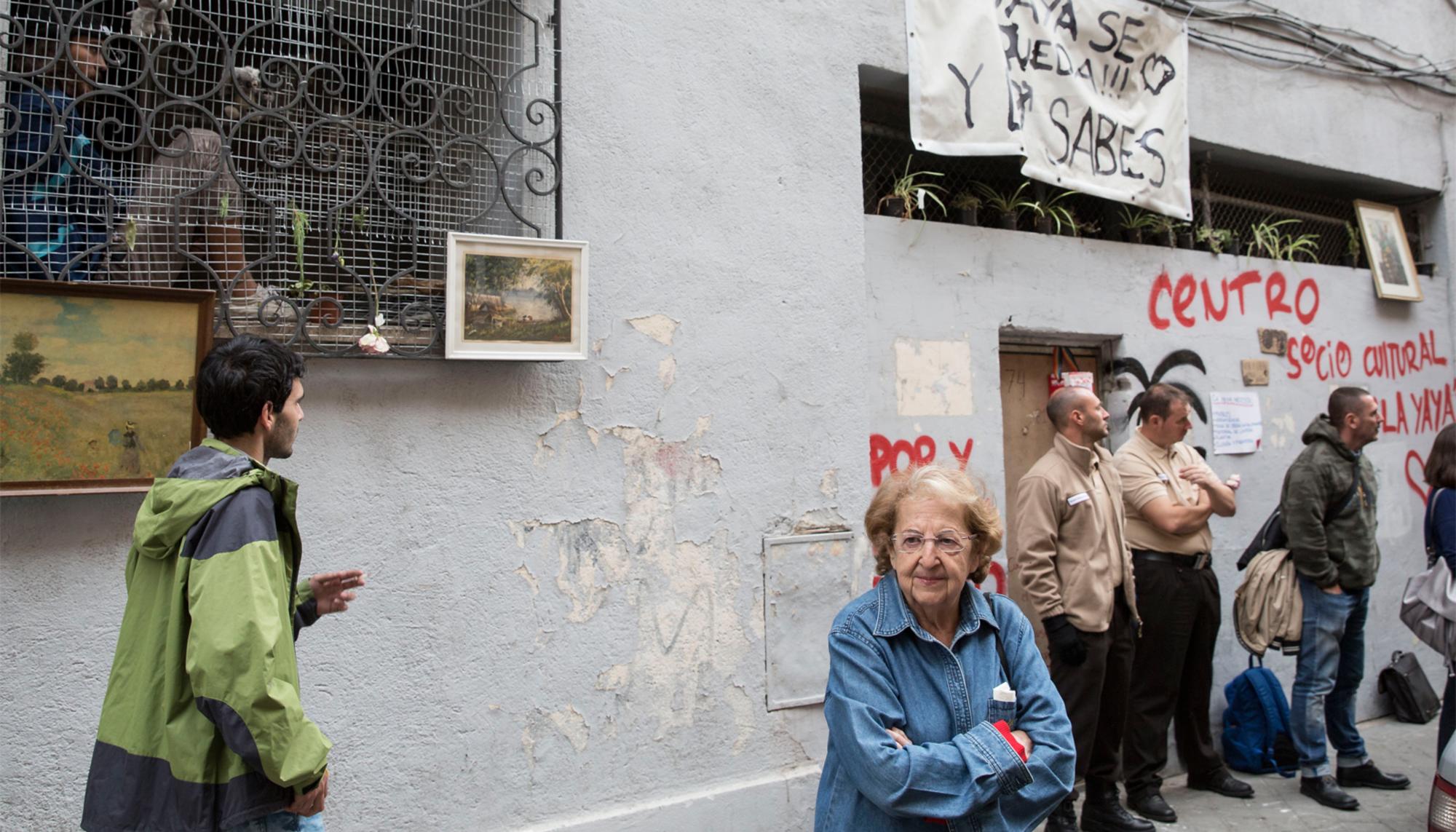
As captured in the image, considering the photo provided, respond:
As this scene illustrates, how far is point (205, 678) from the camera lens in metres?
2.16

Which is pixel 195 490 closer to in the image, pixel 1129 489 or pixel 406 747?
pixel 406 747

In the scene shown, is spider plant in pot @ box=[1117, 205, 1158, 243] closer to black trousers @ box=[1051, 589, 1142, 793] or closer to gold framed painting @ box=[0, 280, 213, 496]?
black trousers @ box=[1051, 589, 1142, 793]

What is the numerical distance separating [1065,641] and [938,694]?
236 centimetres

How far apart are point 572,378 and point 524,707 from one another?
3.97ft

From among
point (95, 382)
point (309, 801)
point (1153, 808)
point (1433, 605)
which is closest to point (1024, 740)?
point (309, 801)

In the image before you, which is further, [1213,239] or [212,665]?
[1213,239]

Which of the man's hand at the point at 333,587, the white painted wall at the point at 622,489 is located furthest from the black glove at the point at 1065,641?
the man's hand at the point at 333,587

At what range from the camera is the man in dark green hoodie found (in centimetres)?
505

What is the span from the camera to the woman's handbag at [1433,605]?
4496 millimetres

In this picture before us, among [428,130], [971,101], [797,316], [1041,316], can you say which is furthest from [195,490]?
[1041,316]

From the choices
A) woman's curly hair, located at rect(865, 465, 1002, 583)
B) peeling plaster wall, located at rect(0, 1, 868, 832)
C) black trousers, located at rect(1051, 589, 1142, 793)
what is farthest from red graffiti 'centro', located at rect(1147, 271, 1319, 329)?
woman's curly hair, located at rect(865, 465, 1002, 583)

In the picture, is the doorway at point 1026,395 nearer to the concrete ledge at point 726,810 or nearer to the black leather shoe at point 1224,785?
the black leather shoe at point 1224,785

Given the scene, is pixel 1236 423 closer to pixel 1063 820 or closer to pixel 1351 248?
pixel 1351 248

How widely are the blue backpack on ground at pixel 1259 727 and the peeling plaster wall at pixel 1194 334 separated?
0.29 meters
